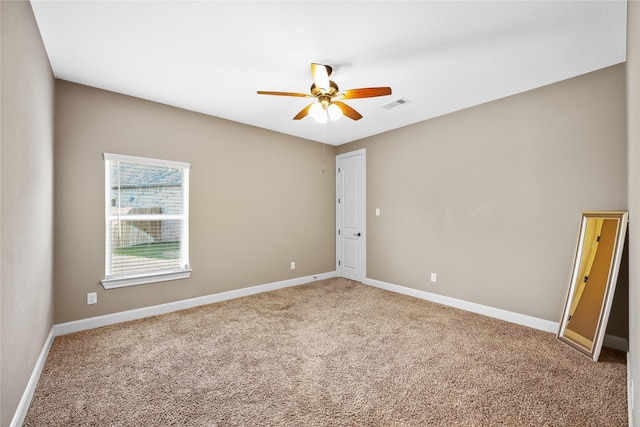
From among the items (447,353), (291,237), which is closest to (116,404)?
(447,353)

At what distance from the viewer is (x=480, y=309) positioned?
3.63m

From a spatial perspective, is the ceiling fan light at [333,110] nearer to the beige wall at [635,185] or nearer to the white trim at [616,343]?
the beige wall at [635,185]

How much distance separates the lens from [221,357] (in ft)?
8.32

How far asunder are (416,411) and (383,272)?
3.05 metres

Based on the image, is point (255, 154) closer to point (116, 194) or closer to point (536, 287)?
point (116, 194)

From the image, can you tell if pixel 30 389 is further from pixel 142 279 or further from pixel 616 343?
pixel 616 343

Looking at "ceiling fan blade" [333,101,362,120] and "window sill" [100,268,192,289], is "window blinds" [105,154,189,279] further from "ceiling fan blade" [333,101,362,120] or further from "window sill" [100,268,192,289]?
"ceiling fan blade" [333,101,362,120]

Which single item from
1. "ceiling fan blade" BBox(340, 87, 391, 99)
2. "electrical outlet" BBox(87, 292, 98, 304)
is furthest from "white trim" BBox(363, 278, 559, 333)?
"electrical outlet" BBox(87, 292, 98, 304)

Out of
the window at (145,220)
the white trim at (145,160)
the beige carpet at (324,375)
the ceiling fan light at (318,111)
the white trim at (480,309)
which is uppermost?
the ceiling fan light at (318,111)

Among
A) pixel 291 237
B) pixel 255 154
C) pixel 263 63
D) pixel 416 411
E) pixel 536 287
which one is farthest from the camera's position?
pixel 291 237

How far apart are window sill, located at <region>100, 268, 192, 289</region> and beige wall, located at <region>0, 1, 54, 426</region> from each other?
0.68 m

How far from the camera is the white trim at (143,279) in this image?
128 inches

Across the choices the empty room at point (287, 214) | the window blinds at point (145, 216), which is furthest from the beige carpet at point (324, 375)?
the window blinds at point (145, 216)

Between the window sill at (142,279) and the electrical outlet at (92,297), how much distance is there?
4.6 inches
